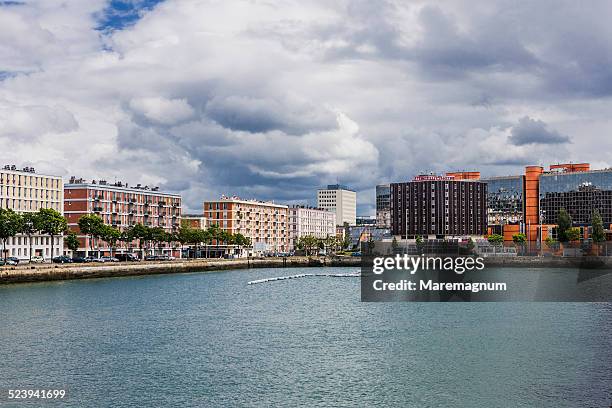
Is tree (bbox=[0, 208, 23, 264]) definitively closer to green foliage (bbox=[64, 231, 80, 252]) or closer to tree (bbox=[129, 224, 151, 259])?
green foliage (bbox=[64, 231, 80, 252])

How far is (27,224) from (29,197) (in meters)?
24.5

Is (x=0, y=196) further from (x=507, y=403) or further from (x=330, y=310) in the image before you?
(x=507, y=403)

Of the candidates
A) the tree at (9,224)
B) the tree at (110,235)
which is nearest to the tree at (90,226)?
the tree at (110,235)

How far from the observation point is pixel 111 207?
591ft

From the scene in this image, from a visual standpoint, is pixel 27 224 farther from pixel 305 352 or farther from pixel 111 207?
pixel 305 352

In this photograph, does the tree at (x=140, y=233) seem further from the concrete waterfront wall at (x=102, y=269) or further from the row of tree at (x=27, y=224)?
the row of tree at (x=27, y=224)

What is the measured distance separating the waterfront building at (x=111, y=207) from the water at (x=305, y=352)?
84028 millimetres

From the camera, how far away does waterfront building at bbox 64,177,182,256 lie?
172000mm

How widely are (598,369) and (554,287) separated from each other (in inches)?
2820

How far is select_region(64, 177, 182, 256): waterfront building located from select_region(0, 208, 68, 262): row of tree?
2559 cm

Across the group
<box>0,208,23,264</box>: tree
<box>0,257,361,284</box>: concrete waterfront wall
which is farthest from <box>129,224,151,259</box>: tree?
<box>0,208,23,264</box>: tree

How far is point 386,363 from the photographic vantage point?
5003 cm

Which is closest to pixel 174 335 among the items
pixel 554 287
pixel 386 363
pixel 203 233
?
pixel 386 363

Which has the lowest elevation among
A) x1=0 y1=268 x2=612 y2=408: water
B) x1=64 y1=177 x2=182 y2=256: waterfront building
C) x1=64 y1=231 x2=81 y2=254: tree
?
x1=0 y1=268 x2=612 y2=408: water
